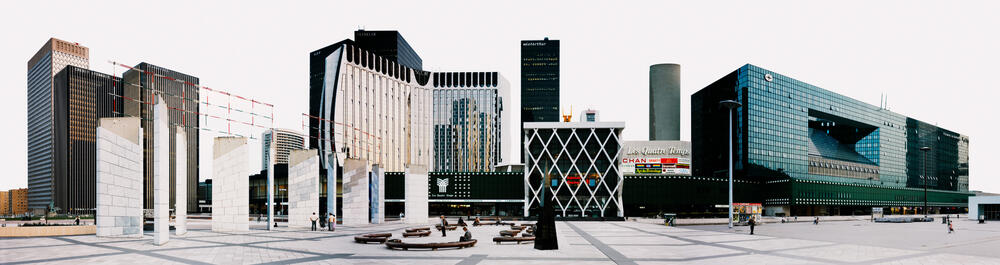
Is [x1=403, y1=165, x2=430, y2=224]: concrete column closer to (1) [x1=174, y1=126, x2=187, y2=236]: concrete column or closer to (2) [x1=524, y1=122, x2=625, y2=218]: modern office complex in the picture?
(1) [x1=174, y1=126, x2=187, y2=236]: concrete column

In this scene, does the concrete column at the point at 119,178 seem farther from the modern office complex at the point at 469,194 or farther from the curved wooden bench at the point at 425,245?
the modern office complex at the point at 469,194

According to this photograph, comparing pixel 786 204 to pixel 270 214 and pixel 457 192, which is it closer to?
pixel 457 192

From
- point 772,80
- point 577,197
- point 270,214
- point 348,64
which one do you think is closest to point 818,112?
point 772,80

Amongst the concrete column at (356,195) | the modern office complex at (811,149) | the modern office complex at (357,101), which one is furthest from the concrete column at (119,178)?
the modern office complex at (357,101)

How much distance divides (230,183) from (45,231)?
455 inches

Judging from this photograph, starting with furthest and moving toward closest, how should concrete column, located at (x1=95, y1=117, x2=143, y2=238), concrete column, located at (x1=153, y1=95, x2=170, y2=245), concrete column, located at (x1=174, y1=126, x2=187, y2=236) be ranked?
concrete column, located at (x1=174, y1=126, x2=187, y2=236), concrete column, located at (x1=95, y1=117, x2=143, y2=238), concrete column, located at (x1=153, y1=95, x2=170, y2=245)

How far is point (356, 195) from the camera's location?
60.1 meters

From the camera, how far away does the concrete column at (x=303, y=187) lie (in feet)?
171

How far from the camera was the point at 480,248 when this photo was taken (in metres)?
29.3

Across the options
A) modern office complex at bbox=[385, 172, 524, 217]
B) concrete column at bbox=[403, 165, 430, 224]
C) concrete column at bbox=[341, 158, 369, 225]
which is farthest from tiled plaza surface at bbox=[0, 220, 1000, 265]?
modern office complex at bbox=[385, 172, 524, 217]

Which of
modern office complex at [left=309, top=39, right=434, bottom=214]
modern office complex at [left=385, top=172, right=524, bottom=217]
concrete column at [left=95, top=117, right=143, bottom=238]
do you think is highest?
modern office complex at [left=309, top=39, right=434, bottom=214]

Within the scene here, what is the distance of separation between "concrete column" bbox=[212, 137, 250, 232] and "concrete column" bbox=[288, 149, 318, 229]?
22.9 feet

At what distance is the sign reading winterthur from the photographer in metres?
135

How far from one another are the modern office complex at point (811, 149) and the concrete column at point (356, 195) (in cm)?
7934
